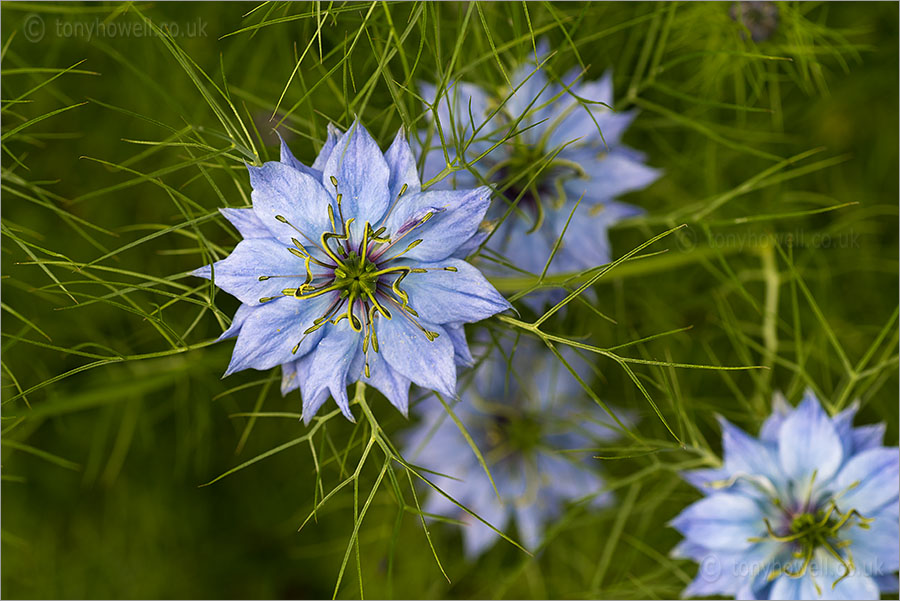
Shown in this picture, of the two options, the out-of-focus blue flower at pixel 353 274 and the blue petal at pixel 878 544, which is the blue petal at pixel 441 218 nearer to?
the out-of-focus blue flower at pixel 353 274

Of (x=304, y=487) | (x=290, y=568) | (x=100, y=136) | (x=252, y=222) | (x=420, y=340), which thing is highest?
(x=100, y=136)

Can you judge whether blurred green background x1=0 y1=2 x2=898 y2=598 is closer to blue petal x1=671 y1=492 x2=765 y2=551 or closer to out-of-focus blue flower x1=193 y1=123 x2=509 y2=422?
blue petal x1=671 y1=492 x2=765 y2=551

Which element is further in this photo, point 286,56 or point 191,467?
point 191,467

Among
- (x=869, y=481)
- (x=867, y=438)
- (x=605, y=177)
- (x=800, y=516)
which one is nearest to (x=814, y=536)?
(x=800, y=516)

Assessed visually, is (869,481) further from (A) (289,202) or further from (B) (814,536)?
(A) (289,202)

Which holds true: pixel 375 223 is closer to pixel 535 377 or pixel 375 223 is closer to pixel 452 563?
pixel 535 377

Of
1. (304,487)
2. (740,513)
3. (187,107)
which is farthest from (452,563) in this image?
(187,107)

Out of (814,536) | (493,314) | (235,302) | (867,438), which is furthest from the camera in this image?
(235,302)
